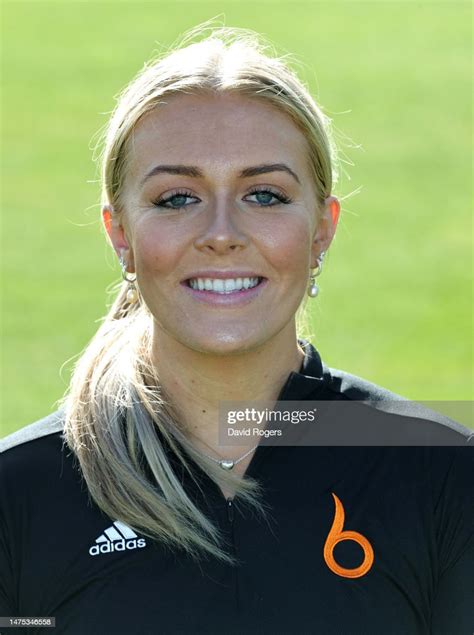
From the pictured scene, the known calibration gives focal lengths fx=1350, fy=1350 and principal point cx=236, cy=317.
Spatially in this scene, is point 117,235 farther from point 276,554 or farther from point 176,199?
point 276,554

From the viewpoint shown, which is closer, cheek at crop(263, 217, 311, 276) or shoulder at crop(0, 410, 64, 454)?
cheek at crop(263, 217, 311, 276)

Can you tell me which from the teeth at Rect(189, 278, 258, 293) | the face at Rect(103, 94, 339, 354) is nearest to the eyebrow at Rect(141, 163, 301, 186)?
the face at Rect(103, 94, 339, 354)

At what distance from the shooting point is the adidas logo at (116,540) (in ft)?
9.95

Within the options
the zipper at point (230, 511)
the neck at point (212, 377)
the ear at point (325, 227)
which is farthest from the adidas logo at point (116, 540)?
the ear at point (325, 227)

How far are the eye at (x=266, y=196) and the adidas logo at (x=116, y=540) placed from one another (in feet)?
2.65

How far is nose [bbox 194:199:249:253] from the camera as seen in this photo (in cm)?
302

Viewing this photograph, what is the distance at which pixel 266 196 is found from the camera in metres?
3.14

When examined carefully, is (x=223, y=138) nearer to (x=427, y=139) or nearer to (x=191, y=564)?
(x=191, y=564)

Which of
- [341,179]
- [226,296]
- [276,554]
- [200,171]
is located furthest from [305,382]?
[341,179]

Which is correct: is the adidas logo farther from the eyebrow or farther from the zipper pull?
the eyebrow

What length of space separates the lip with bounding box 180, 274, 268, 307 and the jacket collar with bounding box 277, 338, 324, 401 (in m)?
0.29

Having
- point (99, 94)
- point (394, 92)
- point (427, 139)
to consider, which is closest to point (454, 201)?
point (427, 139)

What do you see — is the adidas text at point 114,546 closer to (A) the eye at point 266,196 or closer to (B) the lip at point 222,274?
(B) the lip at point 222,274

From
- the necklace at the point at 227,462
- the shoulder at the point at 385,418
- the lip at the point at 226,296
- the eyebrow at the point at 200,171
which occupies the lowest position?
the necklace at the point at 227,462
